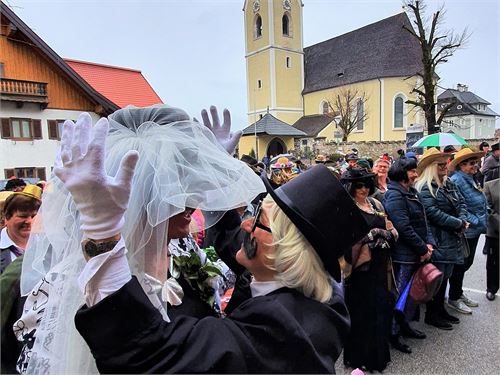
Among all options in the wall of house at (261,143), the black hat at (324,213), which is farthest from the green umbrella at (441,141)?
the wall of house at (261,143)

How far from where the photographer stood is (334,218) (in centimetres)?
130

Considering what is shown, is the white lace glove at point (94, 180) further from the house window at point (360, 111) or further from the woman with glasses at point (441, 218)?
the house window at point (360, 111)

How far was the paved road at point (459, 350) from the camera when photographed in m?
3.34

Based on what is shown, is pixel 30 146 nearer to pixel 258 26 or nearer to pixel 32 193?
pixel 32 193

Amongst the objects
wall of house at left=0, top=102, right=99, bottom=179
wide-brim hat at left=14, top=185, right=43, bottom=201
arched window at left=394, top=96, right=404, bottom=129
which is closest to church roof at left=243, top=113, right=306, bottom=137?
arched window at left=394, top=96, right=404, bottom=129

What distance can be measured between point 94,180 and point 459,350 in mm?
4010

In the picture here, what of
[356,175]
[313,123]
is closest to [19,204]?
[356,175]

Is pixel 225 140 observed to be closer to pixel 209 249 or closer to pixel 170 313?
pixel 209 249

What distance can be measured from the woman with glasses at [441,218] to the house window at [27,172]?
56.2ft

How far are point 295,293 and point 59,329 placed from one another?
2.76 feet

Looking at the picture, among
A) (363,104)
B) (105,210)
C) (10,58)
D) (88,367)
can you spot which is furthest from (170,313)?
(363,104)

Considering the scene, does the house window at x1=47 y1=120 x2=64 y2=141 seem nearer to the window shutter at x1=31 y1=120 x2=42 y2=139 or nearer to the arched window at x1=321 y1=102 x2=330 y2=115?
the window shutter at x1=31 y1=120 x2=42 y2=139

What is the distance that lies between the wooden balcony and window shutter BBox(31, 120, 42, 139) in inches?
31.9

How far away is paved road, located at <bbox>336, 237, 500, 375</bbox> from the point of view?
3.34 meters
